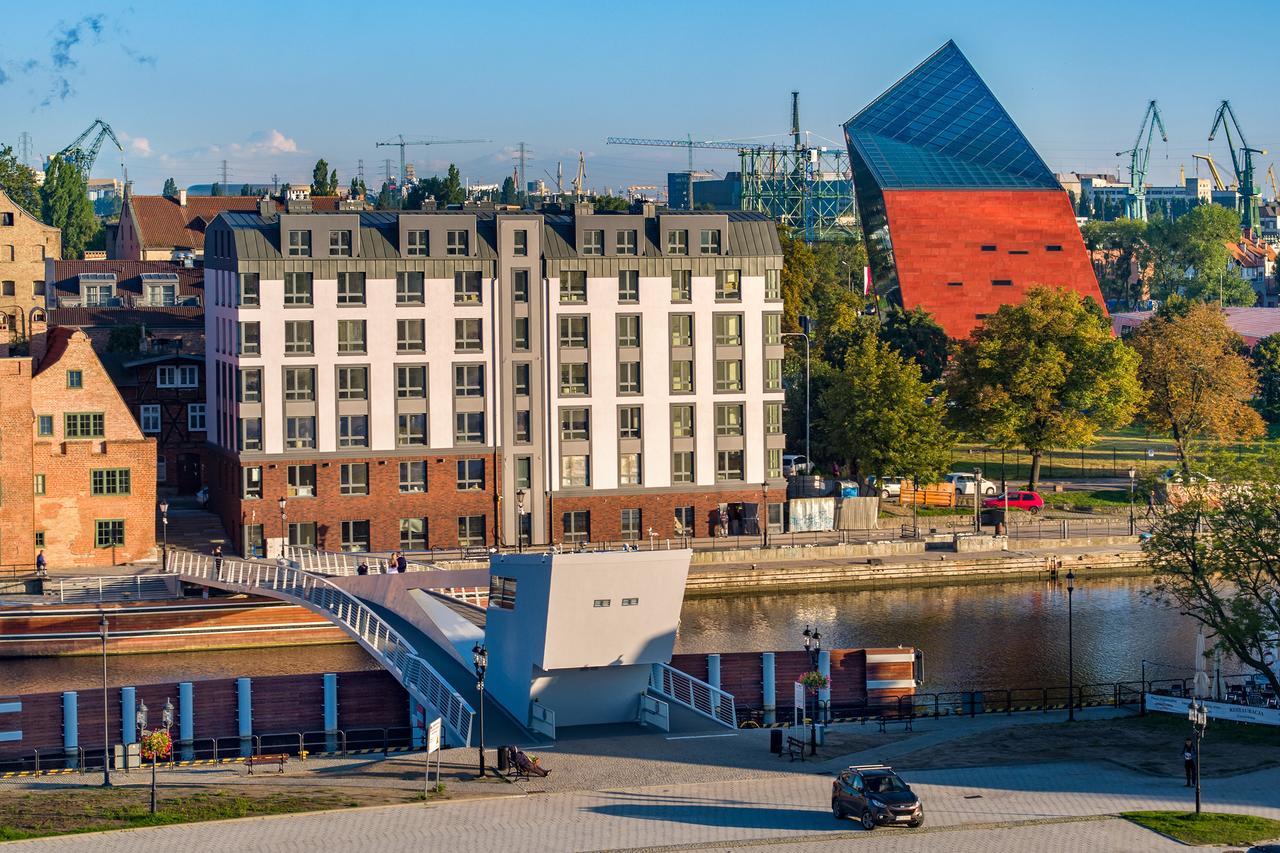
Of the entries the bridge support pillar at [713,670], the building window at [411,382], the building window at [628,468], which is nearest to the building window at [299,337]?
the building window at [411,382]

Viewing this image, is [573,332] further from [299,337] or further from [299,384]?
[299,384]

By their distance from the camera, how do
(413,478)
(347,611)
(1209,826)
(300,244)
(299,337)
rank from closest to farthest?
(1209,826) → (347,611) → (299,337) → (300,244) → (413,478)

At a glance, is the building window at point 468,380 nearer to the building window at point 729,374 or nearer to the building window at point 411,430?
the building window at point 411,430

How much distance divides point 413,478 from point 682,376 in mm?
9762

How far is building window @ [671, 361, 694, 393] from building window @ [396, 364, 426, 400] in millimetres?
8499

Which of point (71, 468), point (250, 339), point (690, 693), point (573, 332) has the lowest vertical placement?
point (690, 693)

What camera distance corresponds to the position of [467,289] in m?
69.4

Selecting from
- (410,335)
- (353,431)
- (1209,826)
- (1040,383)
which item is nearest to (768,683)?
(1209,826)

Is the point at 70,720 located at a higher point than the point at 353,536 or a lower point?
lower

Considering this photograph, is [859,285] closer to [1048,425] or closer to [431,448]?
[1048,425]

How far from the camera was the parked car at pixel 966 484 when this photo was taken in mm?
82438

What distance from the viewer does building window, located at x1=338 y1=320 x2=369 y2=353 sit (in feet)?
223

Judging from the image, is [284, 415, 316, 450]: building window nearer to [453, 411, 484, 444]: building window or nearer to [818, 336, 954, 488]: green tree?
[453, 411, 484, 444]: building window

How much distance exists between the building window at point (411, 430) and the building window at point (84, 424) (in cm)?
939
